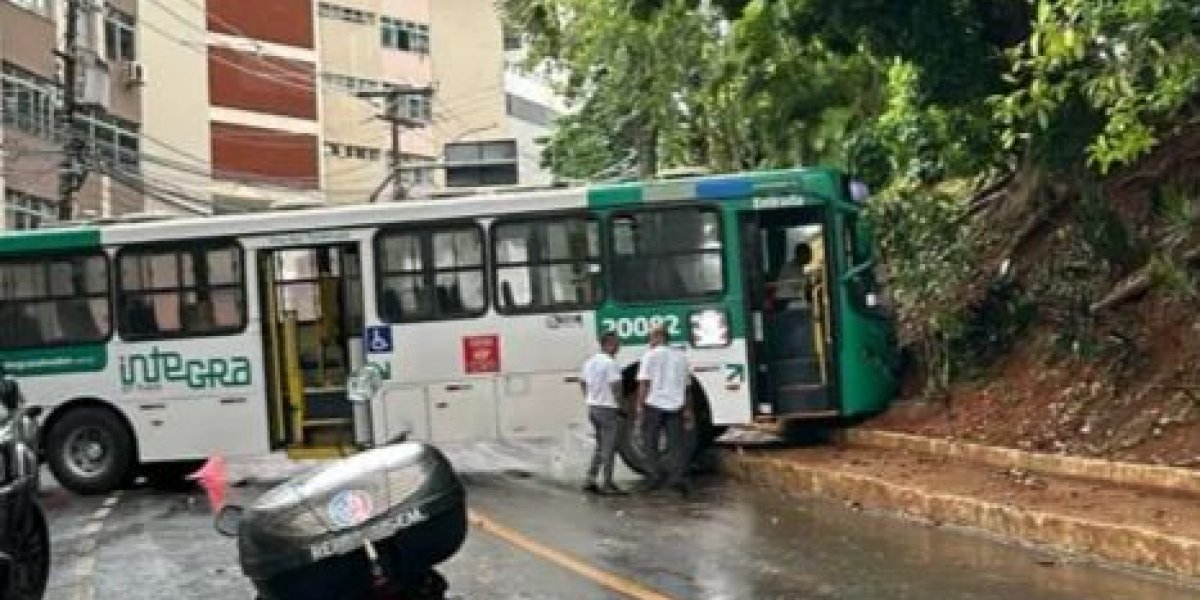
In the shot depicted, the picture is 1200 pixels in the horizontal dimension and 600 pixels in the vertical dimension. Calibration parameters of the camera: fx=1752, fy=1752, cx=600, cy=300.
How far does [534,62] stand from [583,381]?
14.0 metres

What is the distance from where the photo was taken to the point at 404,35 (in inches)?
2840

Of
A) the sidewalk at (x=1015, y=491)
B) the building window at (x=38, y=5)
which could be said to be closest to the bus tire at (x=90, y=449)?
the sidewalk at (x=1015, y=491)

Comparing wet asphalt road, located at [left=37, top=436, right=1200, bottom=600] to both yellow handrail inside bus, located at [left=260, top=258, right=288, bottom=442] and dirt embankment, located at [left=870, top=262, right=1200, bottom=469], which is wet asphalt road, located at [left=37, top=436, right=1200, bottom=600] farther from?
yellow handrail inside bus, located at [left=260, top=258, right=288, bottom=442]

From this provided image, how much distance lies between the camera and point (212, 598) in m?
10.4

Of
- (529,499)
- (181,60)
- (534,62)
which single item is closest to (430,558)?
(529,499)

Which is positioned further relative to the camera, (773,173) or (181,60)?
(181,60)

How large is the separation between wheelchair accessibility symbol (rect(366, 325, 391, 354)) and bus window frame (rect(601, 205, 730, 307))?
2.35m

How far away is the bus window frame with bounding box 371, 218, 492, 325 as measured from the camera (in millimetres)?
18062

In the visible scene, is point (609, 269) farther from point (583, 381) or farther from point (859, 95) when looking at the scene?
point (859, 95)

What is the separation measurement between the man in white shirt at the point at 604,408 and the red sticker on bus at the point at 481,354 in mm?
1883

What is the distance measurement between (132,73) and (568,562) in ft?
130

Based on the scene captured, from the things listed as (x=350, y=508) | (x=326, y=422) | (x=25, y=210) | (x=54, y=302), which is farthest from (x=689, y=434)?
(x=25, y=210)

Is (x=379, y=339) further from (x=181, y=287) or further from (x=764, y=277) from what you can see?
(x=764, y=277)

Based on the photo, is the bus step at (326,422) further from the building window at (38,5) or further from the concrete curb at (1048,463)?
the building window at (38,5)
